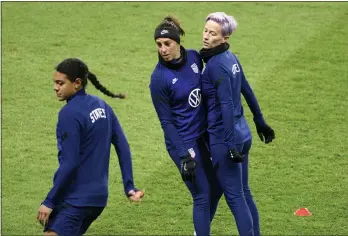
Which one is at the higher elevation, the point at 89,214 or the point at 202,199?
the point at 89,214

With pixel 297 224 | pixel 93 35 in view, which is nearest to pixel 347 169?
pixel 297 224

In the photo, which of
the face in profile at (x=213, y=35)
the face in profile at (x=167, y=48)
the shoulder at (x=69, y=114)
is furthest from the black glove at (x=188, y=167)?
the shoulder at (x=69, y=114)

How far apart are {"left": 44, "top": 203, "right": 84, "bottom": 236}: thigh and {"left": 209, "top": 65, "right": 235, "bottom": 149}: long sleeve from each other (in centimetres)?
136

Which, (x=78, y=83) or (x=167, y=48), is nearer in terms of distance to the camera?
(x=78, y=83)

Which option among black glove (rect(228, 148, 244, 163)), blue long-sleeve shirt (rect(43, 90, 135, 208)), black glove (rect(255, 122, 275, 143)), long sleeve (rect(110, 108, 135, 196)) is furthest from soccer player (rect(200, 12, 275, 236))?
blue long-sleeve shirt (rect(43, 90, 135, 208))

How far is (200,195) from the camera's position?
25.6 feet

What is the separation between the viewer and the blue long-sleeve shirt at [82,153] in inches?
267

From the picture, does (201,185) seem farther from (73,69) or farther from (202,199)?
(73,69)

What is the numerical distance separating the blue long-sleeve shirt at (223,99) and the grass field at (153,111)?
5.06 feet

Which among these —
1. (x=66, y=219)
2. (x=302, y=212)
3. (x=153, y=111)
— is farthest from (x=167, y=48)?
(x=153, y=111)

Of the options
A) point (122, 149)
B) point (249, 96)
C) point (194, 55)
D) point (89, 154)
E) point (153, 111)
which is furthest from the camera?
point (153, 111)

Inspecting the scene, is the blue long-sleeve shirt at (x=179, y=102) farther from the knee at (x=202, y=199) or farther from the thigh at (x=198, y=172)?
the knee at (x=202, y=199)

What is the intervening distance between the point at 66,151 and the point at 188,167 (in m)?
1.14

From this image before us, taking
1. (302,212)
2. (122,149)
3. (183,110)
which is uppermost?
(183,110)
